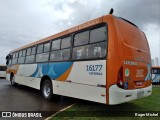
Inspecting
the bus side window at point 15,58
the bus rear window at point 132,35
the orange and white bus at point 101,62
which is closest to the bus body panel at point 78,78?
the orange and white bus at point 101,62

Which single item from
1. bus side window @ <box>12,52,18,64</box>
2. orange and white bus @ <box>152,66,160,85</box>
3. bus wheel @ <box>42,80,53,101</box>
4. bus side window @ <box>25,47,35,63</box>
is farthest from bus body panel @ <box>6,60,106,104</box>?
orange and white bus @ <box>152,66,160,85</box>

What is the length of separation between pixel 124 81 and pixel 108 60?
81 centimetres

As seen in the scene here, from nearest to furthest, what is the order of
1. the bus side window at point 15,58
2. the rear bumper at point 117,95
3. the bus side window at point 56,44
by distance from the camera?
Answer: the rear bumper at point 117,95, the bus side window at point 56,44, the bus side window at point 15,58

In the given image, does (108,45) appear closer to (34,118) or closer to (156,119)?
(156,119)

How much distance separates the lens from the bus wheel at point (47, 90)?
8.70m

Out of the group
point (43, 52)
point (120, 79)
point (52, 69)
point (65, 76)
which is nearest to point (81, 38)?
point (65, 76)

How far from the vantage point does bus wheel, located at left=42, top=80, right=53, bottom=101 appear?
870cm

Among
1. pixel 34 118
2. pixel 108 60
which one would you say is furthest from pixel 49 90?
pixel 108 60

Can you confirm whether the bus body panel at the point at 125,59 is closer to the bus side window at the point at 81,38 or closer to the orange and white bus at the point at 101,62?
the orange and white bus at the point at 101,62

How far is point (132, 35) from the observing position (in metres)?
6.68

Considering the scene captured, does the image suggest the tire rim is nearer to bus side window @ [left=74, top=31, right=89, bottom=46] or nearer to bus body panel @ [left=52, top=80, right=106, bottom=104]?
bus body panel @ [left=52, top=80, right=106, bottom=104]

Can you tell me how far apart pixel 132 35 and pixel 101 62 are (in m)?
1.77

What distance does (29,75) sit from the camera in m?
11.5

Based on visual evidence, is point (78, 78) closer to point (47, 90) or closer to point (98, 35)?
point (98, 35)
